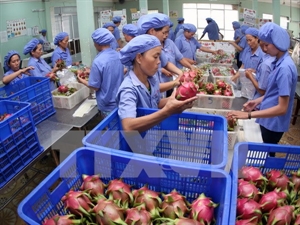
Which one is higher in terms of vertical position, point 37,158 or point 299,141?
point 37,158

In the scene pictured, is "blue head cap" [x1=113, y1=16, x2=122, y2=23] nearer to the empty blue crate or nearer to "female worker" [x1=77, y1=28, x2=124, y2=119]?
"female worker" [x1=77, y1=28, x2=124, y2=119]

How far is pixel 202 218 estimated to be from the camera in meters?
0.98

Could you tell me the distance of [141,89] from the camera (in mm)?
1608

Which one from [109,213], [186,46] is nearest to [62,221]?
[109,213]

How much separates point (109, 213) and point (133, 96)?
2.43 ft

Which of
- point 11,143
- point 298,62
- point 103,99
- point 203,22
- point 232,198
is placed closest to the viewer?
point 232,198

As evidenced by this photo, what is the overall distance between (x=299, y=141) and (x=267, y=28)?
245 cm

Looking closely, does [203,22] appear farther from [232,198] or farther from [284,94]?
[232,198]

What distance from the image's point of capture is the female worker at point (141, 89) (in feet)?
→ 4.52

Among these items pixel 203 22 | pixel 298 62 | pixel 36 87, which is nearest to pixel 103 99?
pixel 36 87

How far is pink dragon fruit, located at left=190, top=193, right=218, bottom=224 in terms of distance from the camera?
0.98 meters

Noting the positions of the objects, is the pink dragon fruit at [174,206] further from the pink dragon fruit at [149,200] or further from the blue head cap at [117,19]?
the blue head cap at [117,19]

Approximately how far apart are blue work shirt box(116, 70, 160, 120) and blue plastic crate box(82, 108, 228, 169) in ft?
0.26

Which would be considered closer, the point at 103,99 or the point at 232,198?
the point at 232,198
